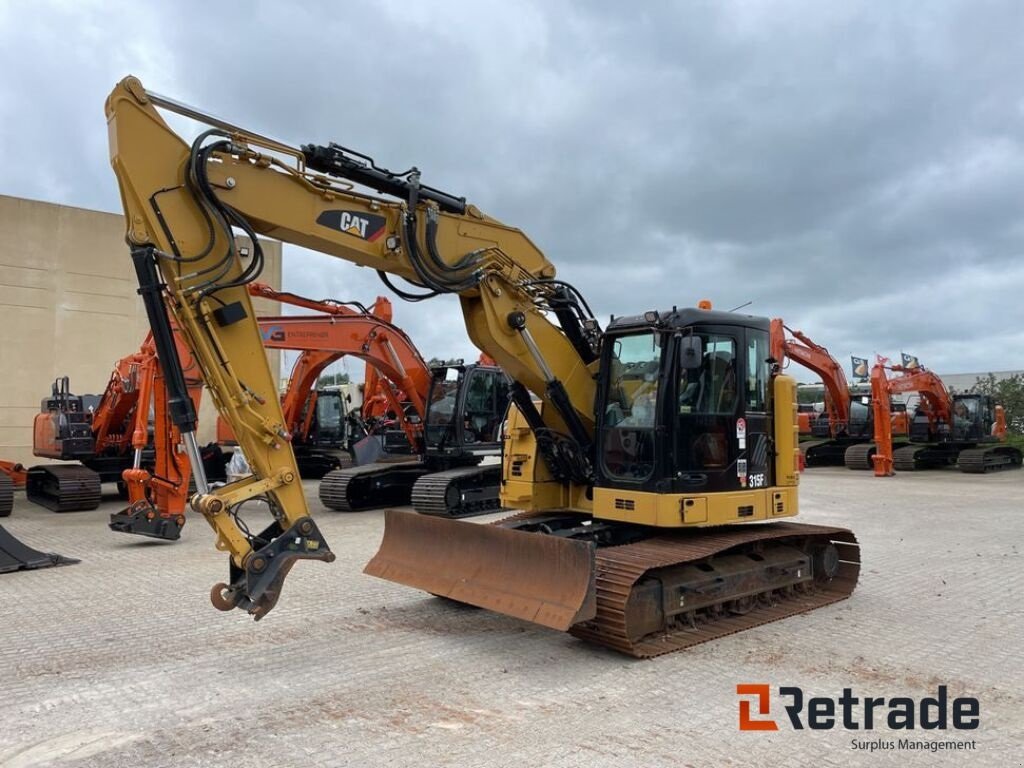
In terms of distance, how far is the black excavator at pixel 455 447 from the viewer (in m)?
13.1

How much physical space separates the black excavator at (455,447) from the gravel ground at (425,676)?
4.44 meters

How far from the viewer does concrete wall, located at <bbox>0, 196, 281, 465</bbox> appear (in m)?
21.1

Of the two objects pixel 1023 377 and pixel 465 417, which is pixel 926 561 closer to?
pixel 465 417

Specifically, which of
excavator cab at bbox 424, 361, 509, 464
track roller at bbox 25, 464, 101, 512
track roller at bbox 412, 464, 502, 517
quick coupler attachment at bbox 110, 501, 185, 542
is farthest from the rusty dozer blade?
track roller at bbox 25, 464, 101, 512

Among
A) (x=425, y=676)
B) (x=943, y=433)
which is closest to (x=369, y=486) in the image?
(x=425, y=676)

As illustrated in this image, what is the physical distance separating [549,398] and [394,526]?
1826mm

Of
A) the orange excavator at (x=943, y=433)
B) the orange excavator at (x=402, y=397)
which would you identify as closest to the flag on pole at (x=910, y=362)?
the orange excavator at (x=943, y=433)

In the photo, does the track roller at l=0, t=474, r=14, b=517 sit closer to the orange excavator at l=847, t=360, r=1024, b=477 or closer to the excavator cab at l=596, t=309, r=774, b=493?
the excavator cab at l=596, t=309, r=774, b=493

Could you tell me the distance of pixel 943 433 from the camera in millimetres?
24000

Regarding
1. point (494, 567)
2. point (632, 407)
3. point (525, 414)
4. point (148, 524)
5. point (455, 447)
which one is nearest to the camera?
point (494, 567)

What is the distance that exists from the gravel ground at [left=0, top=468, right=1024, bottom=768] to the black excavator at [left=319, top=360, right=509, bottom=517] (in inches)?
175

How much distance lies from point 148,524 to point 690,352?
7808 mm

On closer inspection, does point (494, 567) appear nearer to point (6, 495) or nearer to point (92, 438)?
point (6, 495)

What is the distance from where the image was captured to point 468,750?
417cm
